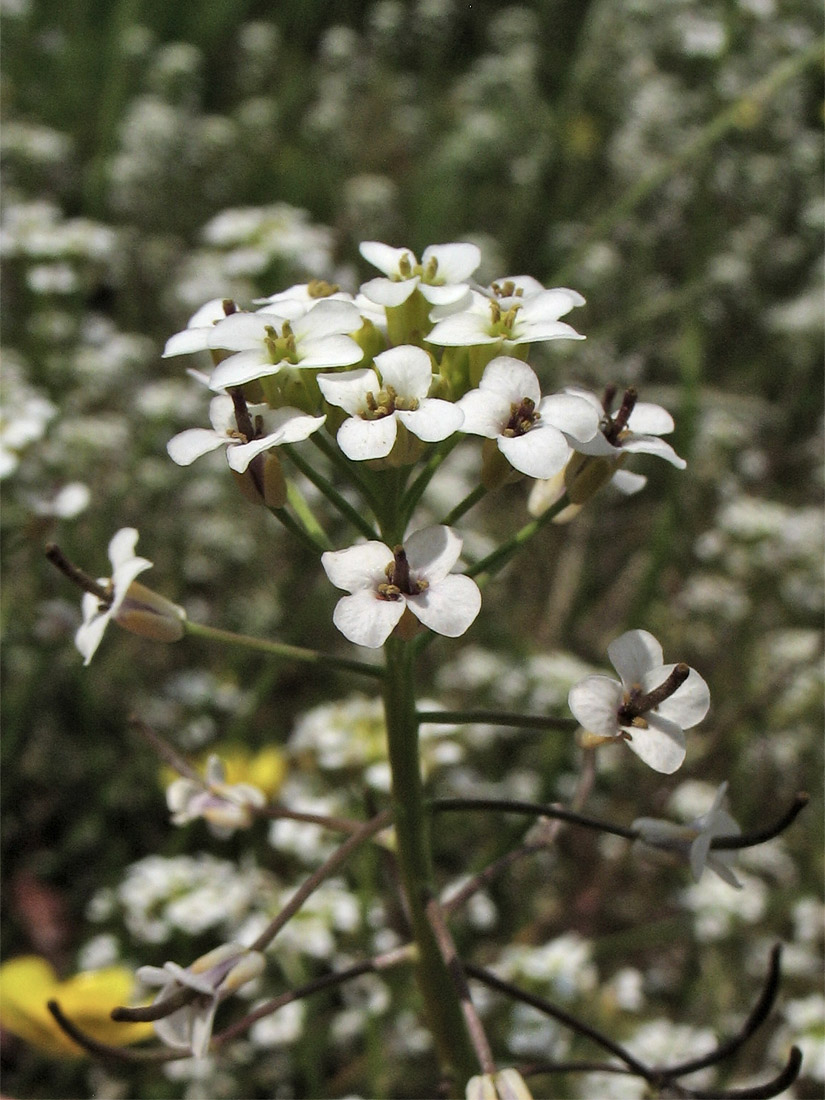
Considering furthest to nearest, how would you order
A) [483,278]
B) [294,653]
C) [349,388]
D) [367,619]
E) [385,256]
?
[483,278] → [385,256] → [294,653] → [349,388] → [367,619]

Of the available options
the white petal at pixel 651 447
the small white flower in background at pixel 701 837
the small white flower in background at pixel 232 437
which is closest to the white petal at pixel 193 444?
the small white flower in background at pixel 232 437

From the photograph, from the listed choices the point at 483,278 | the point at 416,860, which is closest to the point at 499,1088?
the point at 416,860

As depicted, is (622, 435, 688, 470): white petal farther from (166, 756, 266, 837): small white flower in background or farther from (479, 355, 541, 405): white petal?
(166, 756, 266, 837): small white flower in background

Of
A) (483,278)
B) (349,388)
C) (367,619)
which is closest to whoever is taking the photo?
(367,619)

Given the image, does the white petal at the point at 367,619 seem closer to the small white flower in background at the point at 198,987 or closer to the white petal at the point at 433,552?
the white petal at the point at 433,552

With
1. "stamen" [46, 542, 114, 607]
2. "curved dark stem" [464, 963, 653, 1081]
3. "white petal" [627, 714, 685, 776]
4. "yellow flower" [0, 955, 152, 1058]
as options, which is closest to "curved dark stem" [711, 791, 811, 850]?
"white petal" [627, 714, 685, 776]

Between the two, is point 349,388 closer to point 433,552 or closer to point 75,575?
point 433,552
